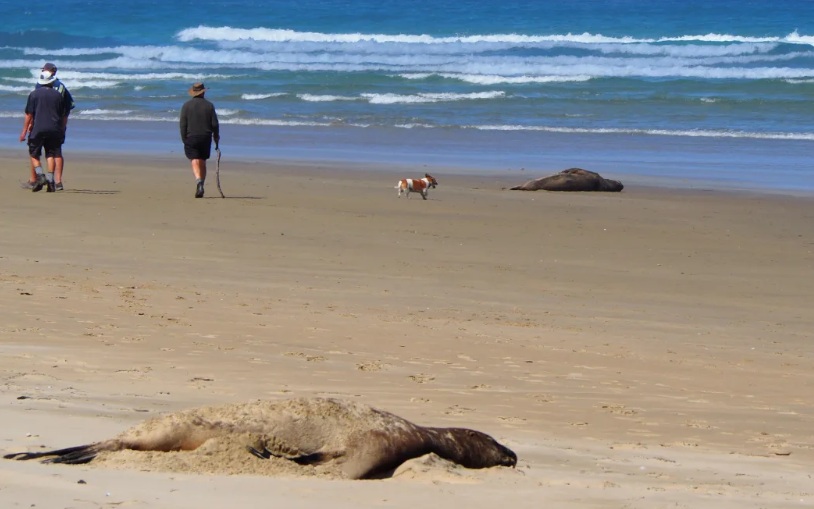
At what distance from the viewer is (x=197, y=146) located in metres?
14.5

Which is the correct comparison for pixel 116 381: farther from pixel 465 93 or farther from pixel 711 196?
pixel 465 93

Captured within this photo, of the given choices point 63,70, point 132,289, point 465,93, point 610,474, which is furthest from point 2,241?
point 63,70

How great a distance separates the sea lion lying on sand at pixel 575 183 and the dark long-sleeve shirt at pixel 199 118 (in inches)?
152

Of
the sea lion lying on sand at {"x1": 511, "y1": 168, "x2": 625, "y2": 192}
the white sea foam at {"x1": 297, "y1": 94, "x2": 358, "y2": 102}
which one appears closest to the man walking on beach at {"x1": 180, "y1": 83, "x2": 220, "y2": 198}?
the sea lion lying on sand at {"x1": 511, "y1": 168, "x2": 625, "y2": 192}

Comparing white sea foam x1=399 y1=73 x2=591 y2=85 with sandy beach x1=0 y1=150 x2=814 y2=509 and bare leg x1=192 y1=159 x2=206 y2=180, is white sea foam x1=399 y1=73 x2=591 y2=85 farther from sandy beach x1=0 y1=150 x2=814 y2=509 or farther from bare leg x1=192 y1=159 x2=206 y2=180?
bare leg x1=192 y1=159 x2=206 y2=180

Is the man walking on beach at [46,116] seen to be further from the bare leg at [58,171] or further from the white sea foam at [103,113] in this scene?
the white sea foam at [103,113]

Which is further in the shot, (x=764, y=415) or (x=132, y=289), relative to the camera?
(x=132, y=289)

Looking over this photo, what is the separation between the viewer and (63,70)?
40.8 meters

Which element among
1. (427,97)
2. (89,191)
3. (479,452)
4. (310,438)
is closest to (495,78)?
(427,97)

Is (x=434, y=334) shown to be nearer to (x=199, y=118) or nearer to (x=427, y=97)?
(x=199, y=118)

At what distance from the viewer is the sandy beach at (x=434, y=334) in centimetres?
442

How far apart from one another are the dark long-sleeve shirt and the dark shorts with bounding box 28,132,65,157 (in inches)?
54.0

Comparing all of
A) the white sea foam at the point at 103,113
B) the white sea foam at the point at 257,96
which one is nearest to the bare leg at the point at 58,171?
the white sea foam at the point at 103,113

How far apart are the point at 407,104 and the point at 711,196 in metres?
14.8
